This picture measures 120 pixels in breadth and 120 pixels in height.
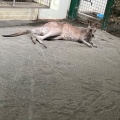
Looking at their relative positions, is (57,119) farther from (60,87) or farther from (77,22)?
(77,22)

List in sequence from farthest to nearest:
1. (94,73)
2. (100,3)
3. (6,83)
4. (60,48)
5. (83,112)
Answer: (100,3) < (60,48) < (94,73) < (6,83) < (83,112)

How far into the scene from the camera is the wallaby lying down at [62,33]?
558 centimetres

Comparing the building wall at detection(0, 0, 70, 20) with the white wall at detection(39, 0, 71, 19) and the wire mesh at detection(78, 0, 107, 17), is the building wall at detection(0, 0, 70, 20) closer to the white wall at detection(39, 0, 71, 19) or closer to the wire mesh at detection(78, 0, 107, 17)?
the white wall at detection(39, 0, 71, 19)

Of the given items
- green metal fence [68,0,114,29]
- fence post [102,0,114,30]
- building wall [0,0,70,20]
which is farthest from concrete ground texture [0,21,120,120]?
green metal fence [68,0,114,29]

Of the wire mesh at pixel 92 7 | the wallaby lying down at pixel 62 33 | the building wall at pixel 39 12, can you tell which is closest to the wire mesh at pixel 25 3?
the building wall at pixel 39 12

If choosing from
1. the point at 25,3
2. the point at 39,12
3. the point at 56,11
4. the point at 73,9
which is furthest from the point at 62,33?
the point at 73,9

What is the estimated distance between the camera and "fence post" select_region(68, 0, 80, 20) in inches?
296

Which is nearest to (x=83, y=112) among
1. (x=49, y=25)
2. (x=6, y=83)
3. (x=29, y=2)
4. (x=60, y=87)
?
(x=60, y=87)

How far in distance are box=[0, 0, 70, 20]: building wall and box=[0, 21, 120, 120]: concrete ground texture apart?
777 mm

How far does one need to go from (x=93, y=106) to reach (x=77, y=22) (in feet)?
14.4

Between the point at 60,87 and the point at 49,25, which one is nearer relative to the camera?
the point at 60,87

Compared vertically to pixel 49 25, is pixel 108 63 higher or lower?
lower

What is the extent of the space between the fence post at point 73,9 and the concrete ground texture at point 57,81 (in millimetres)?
2037

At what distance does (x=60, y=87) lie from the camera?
3.81 meters
